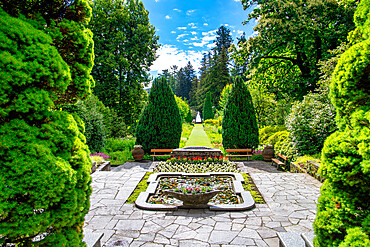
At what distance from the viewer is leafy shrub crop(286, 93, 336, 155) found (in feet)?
26.7

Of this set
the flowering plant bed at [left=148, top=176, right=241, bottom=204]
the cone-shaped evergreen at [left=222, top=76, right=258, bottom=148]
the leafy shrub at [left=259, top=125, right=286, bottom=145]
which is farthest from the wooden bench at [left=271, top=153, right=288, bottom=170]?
the flowering plant bed at [left=148, top=176, right=241, bottom=204]

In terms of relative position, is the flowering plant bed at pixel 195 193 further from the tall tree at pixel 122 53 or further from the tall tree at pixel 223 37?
the tall tree at pixel 223 37

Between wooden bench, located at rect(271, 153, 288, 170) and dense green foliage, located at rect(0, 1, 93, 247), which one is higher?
dense green foliage, located at rect(0, 1, 93, 247)

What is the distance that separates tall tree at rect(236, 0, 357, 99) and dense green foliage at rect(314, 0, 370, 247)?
10829mm

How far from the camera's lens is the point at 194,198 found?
495cm

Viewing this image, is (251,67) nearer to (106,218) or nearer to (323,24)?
(323,24)

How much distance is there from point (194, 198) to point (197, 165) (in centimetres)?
411

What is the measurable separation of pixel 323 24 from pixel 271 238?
13163 millimetres

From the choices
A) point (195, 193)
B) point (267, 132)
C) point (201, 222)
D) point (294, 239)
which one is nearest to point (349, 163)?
point (294, 239)

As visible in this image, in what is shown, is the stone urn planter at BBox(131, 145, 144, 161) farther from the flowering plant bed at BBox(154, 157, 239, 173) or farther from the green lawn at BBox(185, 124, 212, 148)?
the green lawn at BBox(185, 124, 212, 148)

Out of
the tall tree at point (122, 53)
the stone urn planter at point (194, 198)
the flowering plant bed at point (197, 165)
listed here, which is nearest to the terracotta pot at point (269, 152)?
the flowering plant bed at point (197, 165)

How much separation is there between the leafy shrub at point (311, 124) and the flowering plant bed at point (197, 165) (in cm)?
291

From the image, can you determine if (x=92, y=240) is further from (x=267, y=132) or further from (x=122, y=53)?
(x=122, y=53)

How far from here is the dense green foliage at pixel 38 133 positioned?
73.6 inches
